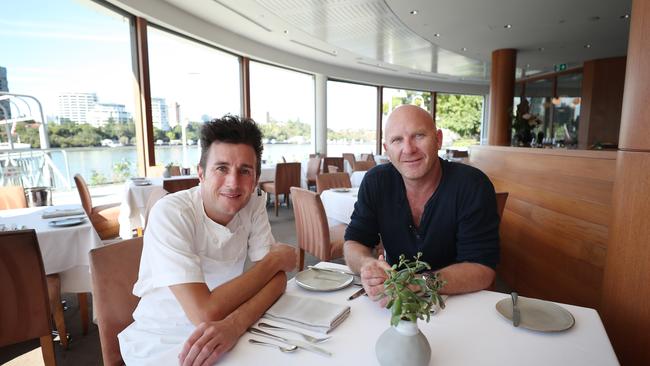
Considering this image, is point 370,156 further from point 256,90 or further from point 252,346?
point 252,346

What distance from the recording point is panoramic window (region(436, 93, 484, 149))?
13695 millimetres

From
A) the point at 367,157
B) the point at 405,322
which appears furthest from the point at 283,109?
the point at 405,322

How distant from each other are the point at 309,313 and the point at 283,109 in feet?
29.5

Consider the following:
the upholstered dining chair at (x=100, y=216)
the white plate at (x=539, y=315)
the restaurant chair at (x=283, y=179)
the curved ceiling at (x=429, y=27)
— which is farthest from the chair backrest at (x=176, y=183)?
the white plate at (x=539, y=315)

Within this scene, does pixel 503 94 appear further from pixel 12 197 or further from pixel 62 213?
pixel 12 197

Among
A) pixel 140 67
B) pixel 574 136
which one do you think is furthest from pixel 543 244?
pixel 574 136

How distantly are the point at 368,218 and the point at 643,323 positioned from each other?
43.8 inches

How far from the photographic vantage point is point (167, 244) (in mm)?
1127

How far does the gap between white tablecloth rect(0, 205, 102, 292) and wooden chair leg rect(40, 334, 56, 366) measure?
2.24 feet

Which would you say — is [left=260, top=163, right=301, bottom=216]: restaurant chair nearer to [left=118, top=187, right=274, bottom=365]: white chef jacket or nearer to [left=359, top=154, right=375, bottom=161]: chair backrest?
[left=359, top=154, right=375, bottom=161]: chair backrest

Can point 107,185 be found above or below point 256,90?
below

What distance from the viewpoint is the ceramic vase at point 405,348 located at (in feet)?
2.60

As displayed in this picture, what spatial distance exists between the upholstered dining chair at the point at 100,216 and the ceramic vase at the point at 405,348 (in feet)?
13.1

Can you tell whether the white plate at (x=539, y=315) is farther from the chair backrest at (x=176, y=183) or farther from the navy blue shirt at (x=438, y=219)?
the chair backrest at (x=176, y=183)
